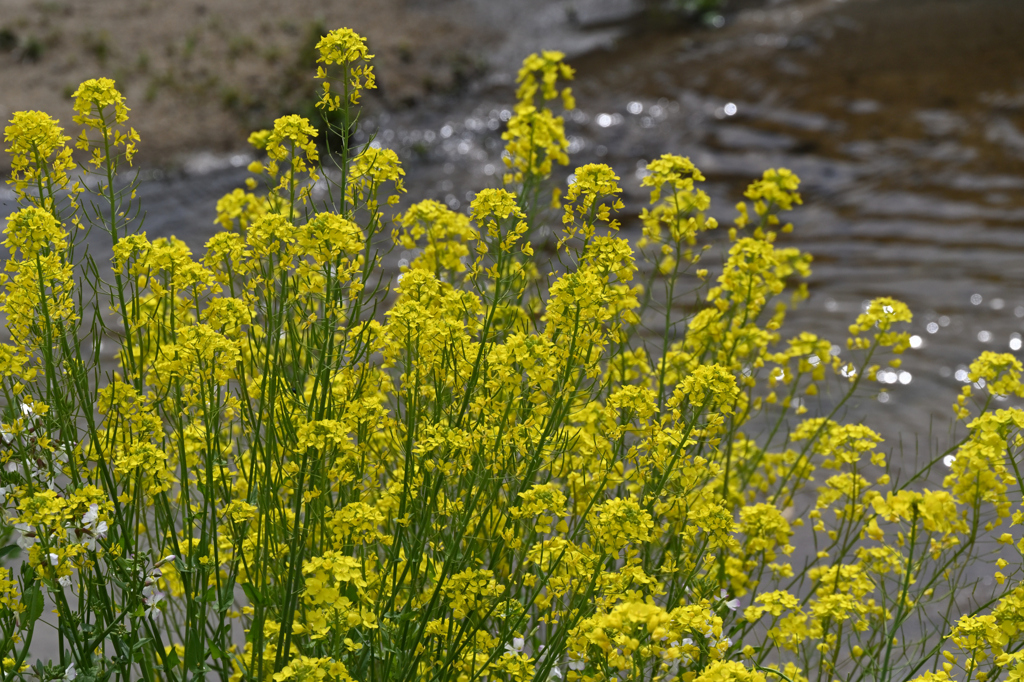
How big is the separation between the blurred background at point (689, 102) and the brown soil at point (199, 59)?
0.02 meters

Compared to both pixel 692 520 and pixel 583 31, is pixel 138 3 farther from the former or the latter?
pixel 692 520

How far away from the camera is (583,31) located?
1247 cm

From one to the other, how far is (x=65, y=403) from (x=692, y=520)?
5.25 ft

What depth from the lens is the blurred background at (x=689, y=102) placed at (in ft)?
26.5

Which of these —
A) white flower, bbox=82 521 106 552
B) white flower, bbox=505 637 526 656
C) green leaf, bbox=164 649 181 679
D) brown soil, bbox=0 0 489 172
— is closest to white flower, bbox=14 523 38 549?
white flower, bbox=82 521 106 552

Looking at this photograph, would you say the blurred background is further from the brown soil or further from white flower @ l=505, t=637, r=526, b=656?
white flower @ l=505, t=637, r=526, b=656

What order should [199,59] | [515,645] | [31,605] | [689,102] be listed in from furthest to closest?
[689,102], [199,59], [515,645], [31,605]

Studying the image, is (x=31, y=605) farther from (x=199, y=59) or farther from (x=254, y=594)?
(x=199, y=59)

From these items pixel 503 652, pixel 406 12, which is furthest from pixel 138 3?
pixel 503 652

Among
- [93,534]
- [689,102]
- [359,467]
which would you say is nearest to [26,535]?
[93,534]

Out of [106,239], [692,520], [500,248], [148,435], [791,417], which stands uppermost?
[500,248]

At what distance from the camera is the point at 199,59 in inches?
411

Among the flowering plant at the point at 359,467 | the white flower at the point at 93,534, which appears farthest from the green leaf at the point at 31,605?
the white flower at the point at 93,534

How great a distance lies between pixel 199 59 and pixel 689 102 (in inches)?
208
